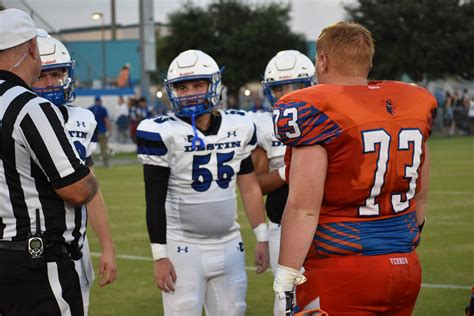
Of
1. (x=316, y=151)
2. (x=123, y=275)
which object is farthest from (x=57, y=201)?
(x=123, y=275)

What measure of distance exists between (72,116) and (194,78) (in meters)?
0.72

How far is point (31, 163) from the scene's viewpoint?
3590 mm

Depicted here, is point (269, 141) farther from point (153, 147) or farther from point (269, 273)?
point (269, 273)

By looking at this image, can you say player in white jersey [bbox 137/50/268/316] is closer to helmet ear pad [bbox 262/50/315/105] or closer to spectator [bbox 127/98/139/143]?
helmet ear pad [bbox 262/50/315/105]

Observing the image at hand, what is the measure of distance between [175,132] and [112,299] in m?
3.23

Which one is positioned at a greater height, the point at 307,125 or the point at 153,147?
the point at 307,125

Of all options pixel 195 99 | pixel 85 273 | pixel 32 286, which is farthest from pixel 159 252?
pixel 32 286

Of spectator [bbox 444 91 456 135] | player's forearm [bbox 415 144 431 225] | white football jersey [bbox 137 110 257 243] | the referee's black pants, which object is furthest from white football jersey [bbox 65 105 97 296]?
spectator [bbox 444 91 456 135]

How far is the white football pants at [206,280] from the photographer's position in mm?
4719

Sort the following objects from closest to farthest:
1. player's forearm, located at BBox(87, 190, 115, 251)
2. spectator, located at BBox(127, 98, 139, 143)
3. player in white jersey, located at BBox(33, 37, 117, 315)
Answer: player's forearm, located at BBox(87, 190, 115, 251) < player in white jersey, located at BBox(33, 37, 117, 315) < spectator, located at BBox(127, 98, 139, 143)

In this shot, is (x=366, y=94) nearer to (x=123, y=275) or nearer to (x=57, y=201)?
(x=57, y=201)

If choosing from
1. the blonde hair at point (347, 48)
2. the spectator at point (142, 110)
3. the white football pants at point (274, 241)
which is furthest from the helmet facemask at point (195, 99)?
the spectator at point (142, 110)

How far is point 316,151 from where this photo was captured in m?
3.40

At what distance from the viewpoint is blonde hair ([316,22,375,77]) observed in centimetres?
353
